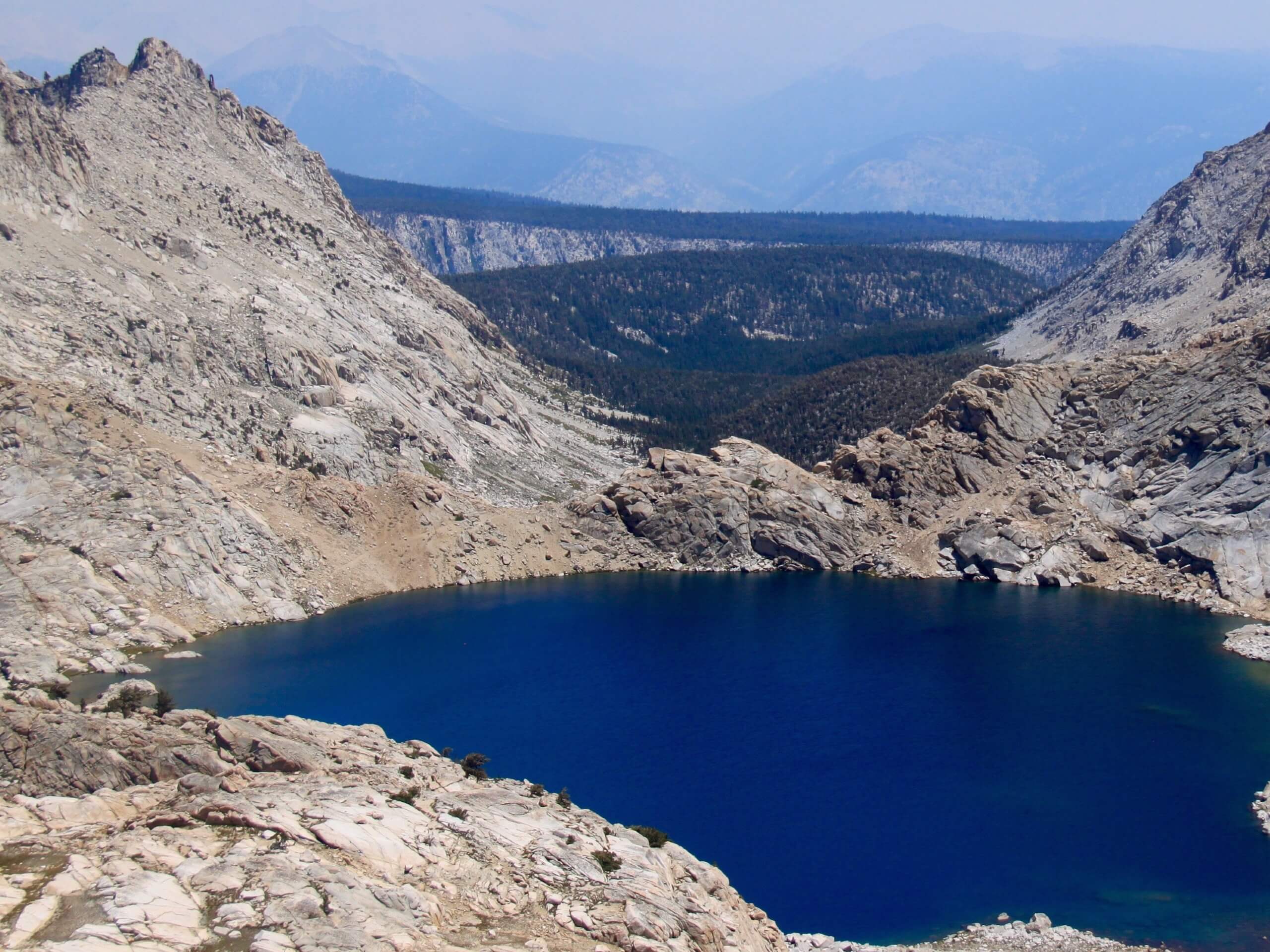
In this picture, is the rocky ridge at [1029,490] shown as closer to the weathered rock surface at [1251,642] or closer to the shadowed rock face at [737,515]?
the shadowed rock face at [737,515]

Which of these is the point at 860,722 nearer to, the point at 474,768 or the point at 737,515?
the point at 474,768

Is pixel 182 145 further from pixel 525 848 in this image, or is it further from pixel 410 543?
pixel 525 848

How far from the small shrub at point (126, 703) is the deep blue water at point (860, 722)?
86.0 feet

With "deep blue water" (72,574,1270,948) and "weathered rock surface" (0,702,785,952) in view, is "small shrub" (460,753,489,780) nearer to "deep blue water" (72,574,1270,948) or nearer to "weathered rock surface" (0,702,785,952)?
"weathered rock surface" (0,702,785,952)

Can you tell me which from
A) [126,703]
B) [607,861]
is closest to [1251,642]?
[607,861]

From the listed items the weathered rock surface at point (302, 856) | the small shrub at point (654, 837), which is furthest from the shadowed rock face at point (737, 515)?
the small shrub at point (654, 837)

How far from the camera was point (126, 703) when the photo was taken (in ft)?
207

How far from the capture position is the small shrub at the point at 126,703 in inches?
2422

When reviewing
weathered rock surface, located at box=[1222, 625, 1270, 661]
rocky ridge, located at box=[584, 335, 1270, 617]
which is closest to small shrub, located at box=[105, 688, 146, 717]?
weathered rock surface, located at box=[1222, 625, 1270, 661]

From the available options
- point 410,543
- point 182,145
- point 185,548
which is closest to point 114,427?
point 185,548

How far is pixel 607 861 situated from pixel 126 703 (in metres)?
25.8

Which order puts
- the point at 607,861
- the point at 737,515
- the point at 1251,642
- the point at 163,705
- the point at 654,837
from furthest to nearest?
the point at 737,515, the point at 1251,642, the point at 163,705, the point at 654,837, the point at 607,861

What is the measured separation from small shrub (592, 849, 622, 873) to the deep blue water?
653 inches

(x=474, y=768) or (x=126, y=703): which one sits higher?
(x=126, y=703)
